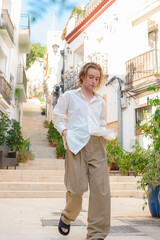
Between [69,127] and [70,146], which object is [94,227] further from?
[69,127]

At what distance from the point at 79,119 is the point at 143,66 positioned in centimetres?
996

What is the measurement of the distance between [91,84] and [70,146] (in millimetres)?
662

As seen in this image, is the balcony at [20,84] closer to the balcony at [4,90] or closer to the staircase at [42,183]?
the balcony at [4,90]

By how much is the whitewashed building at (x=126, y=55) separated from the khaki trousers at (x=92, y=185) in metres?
9.19

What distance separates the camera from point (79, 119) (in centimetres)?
300

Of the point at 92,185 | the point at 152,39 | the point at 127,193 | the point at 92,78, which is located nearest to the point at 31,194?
the point at 127,193

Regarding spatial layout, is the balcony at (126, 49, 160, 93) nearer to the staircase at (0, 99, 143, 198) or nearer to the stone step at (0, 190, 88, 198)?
the staircase at (0, 99, 143, 198)

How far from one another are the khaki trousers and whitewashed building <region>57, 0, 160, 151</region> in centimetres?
919

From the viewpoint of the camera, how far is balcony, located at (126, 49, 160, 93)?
11.8 m

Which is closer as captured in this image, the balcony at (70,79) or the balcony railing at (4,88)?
the balcony railing at (4,88)

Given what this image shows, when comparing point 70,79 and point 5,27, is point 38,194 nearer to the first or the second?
point 5,27

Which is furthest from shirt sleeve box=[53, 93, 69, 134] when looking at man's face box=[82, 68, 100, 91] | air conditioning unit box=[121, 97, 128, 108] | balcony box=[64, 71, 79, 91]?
balcony box=[64, 71, 79, 91]

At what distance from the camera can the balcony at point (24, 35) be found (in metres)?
19.0

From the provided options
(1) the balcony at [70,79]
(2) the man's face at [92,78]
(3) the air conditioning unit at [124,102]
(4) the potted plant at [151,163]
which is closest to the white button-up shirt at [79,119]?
(2) the man's face at [92,78]
